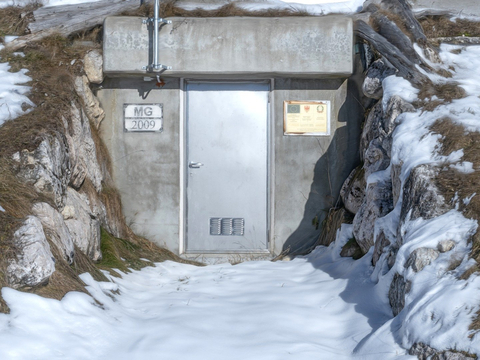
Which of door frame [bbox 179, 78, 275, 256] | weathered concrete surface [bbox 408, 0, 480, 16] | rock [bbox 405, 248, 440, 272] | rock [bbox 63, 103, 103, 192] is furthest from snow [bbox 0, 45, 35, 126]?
weathered concrete surface [bbox 408, 0, 480, 16]

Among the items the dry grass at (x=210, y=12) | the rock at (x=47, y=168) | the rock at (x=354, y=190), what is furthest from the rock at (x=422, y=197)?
the dry grass at (x=210, y=12)

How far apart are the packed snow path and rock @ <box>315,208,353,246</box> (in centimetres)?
99

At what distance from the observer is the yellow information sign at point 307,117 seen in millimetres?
7516

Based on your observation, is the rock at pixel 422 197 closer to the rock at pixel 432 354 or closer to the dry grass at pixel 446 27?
the rock at pixel 432 354

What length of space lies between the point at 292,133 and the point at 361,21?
1.72m

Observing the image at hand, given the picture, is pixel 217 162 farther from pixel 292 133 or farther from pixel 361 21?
pixel 361 21

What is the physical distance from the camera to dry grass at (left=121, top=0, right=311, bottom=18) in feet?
24.1

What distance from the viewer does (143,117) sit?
7.54 meters

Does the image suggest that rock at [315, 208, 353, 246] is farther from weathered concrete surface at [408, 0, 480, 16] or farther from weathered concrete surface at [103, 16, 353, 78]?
weathered concrete surface at [408, 0, 480, 16]

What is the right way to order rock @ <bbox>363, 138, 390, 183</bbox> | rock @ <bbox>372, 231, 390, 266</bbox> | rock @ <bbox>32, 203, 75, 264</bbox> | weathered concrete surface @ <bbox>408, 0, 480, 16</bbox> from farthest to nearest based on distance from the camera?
weathered concrete surface @ <bbox>408, 0, 480, 16</bbox>, rock @ <bbox>363, 138, 390, 183</bbox>, rock @ <bbox>372, 231, 390, 266</bbox>, rock @ <bbox>32, 203, 75, 264</bbox>

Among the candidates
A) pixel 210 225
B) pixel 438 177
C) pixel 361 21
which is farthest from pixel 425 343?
pixel 361 21

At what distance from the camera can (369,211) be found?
5844 millimetres

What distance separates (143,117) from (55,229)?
9.91 ft

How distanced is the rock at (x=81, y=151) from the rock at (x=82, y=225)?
30cm
